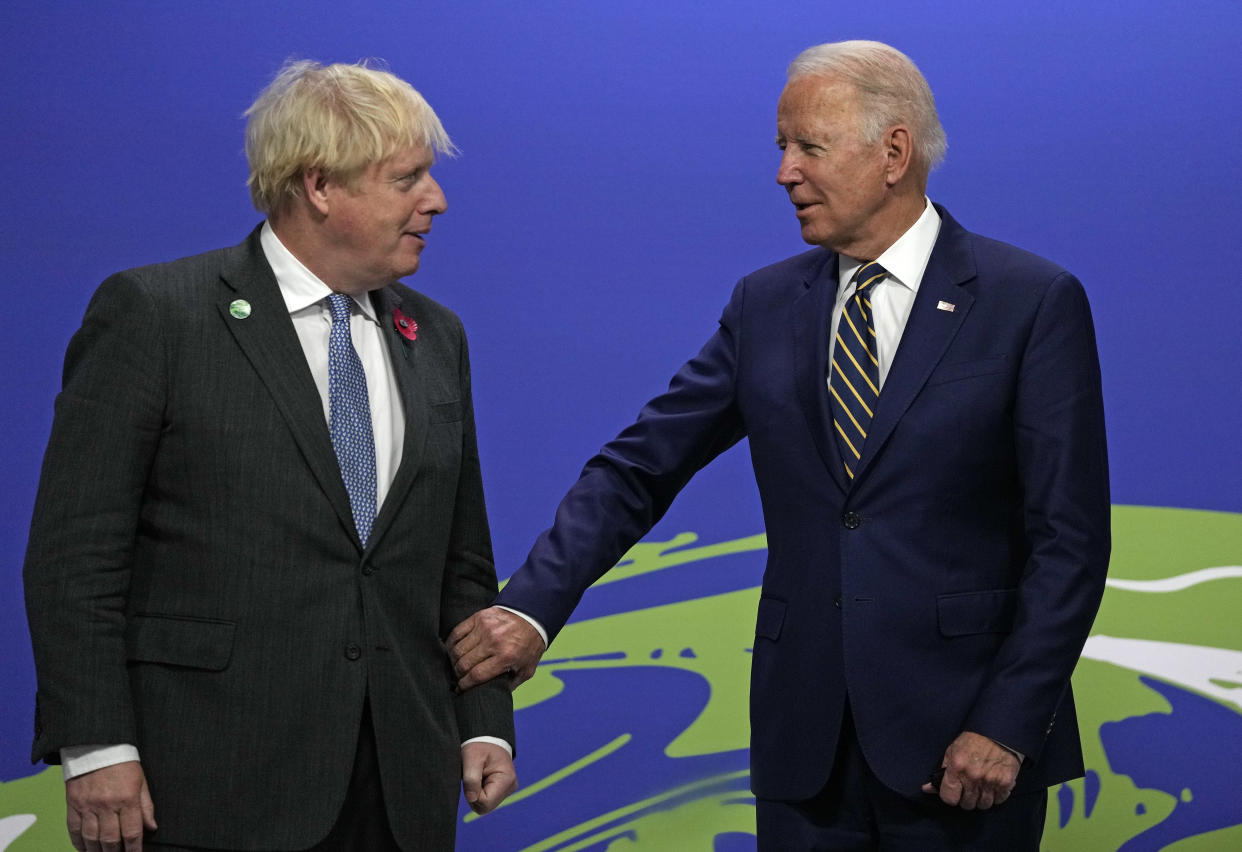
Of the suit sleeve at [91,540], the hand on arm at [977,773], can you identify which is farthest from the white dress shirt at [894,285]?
the suit sleeve at [91,540]

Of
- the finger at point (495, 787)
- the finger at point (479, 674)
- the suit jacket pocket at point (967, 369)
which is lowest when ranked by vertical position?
the finger at point (495, 787)

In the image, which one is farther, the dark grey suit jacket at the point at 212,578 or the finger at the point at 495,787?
the finger at the point at 495,787

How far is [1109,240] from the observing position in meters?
3.33

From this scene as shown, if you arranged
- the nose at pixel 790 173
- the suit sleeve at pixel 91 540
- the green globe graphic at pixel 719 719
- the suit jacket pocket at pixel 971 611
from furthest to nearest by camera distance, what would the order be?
the green globe graphic at pixel 719 719
the nose at pixel 790 173
the suit jacket pocket at pixel 971 611
the suit sleeve at pixel 91 540

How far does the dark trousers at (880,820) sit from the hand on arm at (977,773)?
52 millimetres

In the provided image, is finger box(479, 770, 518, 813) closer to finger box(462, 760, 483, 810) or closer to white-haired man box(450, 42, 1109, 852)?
finger box(462, 760, 483, 810)

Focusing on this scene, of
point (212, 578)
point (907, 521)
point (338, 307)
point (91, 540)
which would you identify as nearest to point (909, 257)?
point (907, 521)

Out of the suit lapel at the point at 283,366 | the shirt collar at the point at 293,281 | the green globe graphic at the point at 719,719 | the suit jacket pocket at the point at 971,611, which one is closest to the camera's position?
the suit lapel at the point at 283,366

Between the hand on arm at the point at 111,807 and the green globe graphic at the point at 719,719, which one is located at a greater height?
the hand on arm at the point at 111,807

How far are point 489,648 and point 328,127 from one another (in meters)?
0.76

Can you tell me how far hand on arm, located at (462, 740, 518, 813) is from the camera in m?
1.95

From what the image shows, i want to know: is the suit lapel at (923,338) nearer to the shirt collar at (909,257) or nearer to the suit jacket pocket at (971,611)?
the shirt collar at (909,257)

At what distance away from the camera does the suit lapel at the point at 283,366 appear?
176 centimetres

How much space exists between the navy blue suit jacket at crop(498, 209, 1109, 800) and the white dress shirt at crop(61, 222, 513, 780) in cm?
58
